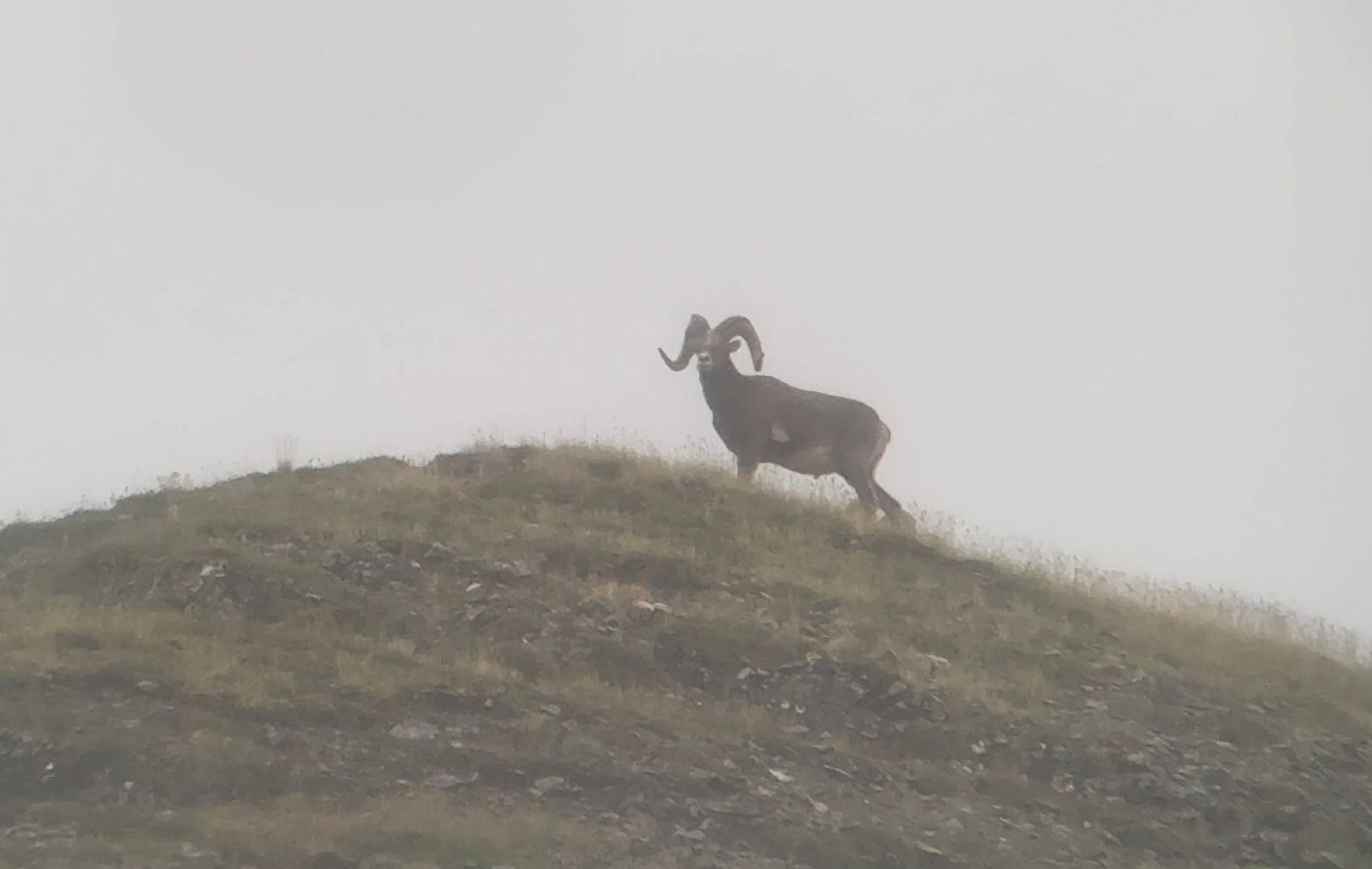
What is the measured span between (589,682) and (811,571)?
3655 millimetres

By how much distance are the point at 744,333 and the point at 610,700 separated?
873 centimetres

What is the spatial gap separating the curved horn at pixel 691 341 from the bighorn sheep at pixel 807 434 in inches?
40.2

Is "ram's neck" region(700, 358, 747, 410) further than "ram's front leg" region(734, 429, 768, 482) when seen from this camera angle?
Yes

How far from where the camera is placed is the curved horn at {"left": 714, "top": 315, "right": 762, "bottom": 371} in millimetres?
18203

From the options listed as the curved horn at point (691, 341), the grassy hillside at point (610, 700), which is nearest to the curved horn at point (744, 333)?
the curved horn at point (691, 341)

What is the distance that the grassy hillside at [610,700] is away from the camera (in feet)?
27.5

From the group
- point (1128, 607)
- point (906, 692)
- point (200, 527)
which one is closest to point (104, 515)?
point (200, 527)

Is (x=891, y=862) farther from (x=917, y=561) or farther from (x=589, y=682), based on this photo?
(x=917, y=561)

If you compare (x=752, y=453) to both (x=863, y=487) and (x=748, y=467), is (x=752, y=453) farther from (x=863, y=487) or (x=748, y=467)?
(x=863, y=487)

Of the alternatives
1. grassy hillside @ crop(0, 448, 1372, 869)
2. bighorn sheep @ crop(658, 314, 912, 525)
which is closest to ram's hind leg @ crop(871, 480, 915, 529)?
bighorn sheep @ crop(658, 314, 912, 525)

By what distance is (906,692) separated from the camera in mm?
10820

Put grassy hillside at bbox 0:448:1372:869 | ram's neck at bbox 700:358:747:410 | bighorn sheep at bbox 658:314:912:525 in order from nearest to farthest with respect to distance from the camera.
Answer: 1. grassy hillside at bbox 0:448:1372:869
2. bighorn sheep at bbox 658:314:912:525
3. ram's neck at bbox 700:358:747:410

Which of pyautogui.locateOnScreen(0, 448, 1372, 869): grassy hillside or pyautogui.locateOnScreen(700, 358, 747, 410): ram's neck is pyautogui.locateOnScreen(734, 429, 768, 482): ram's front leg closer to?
pyautogui.locateOnScreen(700, 358, 747, 410): ram's neck

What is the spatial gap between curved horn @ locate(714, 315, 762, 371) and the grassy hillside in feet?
12.2
